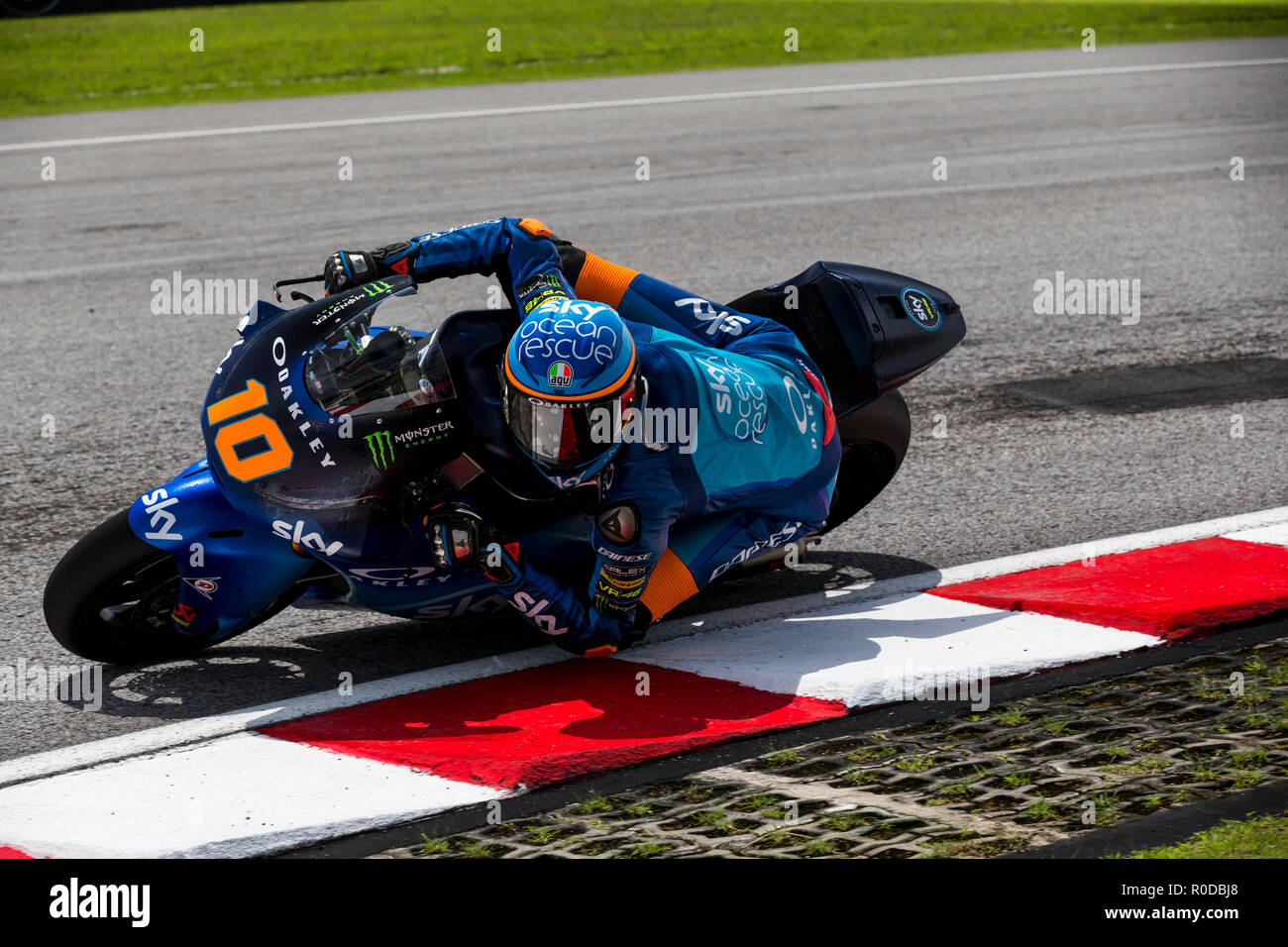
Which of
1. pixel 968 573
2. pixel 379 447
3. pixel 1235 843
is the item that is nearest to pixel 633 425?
pixel 379 447

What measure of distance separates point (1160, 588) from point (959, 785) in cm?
166

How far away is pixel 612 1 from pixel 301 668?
21774 millimetres

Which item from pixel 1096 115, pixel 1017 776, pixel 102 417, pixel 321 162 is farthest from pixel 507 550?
pixel 1096 115

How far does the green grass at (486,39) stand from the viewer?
19156 mm

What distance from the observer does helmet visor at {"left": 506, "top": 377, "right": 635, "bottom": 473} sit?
169 inches

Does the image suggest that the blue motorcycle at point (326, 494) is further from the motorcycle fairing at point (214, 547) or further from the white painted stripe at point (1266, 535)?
the white painted stripe at point (1266, 535)

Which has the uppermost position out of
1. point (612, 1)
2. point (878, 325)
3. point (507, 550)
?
point (612, 1)

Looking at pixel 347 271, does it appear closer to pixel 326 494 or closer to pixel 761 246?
pixel 326 494

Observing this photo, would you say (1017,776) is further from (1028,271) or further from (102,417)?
(1028,271)

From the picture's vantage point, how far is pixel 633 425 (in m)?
4.57

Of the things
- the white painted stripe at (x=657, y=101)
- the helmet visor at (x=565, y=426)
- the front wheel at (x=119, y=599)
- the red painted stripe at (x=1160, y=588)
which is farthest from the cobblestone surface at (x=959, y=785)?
the white painted stripe at (x=657, y=101)

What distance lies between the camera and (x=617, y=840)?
3.88m

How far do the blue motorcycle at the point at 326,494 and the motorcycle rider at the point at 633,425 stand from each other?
183mm

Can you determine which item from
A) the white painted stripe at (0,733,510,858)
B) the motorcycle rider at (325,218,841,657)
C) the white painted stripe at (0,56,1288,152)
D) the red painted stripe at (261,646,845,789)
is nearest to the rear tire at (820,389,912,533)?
the motorcycle rider at (325,218,841,657)
